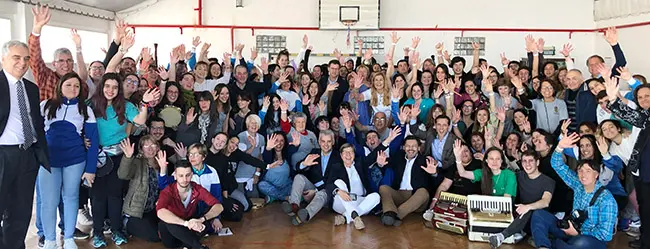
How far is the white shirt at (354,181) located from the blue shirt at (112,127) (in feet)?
7.27

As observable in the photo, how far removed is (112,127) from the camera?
4117 millimetres

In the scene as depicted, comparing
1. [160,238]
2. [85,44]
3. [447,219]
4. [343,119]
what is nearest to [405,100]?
[343,119]

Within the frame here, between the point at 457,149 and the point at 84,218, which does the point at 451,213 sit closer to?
the point at 457,149

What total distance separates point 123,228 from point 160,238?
40 cm

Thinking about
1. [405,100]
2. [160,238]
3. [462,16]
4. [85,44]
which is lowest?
[160,238]

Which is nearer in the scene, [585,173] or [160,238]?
[585,173]

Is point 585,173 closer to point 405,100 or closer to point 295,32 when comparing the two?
point 405,100

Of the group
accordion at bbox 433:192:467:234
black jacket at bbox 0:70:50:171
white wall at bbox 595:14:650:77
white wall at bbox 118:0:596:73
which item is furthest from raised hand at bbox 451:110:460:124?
white wall at bbox 118:0:596:73

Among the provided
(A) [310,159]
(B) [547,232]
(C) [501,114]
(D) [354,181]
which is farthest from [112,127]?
(C) [501,114]

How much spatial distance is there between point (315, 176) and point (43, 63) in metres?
2.85

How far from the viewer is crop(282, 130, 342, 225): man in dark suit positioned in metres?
5.16

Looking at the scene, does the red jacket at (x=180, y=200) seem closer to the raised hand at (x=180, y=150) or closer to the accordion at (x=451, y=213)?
the raised hand at (x=180, y=150)

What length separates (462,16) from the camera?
1030 centimetres

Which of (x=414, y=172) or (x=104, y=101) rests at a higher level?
(x=104, y=101)
